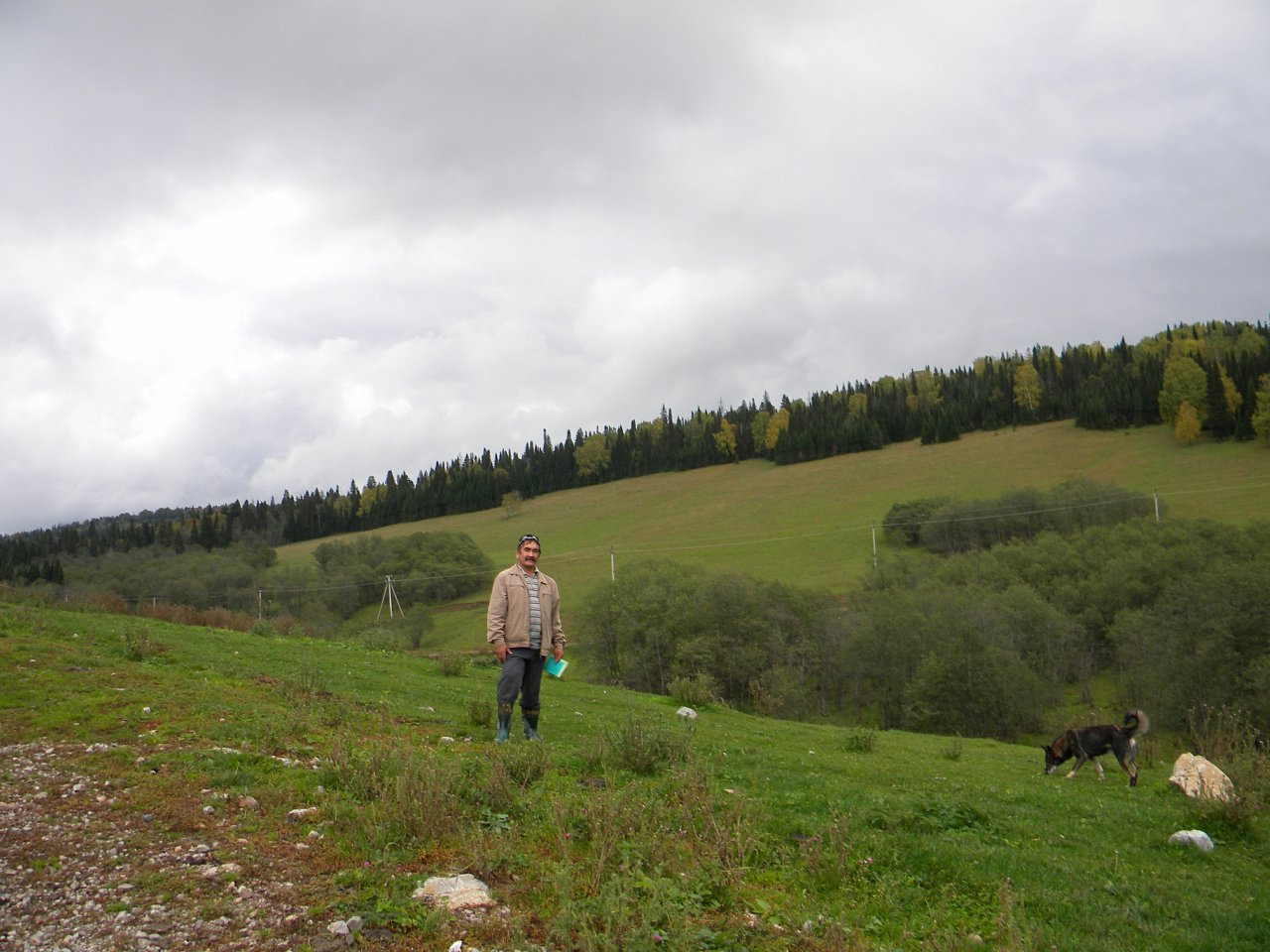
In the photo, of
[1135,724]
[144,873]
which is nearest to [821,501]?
[1135,724]

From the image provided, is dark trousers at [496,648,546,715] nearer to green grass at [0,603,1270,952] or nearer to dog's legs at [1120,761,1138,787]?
green grass at [0,603,1270,952]

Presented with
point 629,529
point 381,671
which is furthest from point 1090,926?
point 629,529

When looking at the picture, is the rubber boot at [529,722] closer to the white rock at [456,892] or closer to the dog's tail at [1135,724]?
the white rock at [456,892]

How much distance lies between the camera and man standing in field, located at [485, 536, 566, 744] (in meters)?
9.39

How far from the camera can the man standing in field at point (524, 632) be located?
30.8ft

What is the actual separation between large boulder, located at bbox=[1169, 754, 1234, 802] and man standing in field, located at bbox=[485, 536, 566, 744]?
24.9ft

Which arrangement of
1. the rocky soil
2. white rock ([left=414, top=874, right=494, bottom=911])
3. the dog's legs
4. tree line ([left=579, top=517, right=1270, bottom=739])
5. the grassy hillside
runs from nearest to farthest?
the rocky soil < white rock ([left=414, top=874, right=494, bottom=911]) < the dog's legs < tree line ([left=579, top=517, right=1270, bottom=739]) < the grassy hillside

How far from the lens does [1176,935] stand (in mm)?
5293

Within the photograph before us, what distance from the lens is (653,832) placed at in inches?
231

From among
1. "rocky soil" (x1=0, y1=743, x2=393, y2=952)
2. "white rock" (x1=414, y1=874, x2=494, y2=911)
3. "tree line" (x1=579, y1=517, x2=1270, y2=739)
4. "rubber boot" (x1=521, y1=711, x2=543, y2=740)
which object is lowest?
"tree line" (x1=579, y1=517, x2=1270, y2=739)

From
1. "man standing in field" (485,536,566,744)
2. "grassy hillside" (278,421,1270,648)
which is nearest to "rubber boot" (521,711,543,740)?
"man standing in field" (485,536,566,744)

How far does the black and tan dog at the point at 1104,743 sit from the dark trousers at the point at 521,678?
32.4 feet

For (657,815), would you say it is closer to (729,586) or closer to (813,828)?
(813,828)

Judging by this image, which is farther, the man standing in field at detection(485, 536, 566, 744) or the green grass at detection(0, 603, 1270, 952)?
the man standing in field at detection(485, 536, 566, 744)
